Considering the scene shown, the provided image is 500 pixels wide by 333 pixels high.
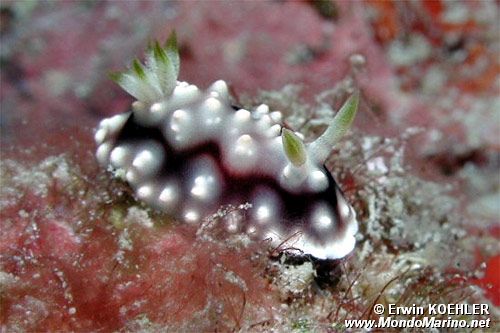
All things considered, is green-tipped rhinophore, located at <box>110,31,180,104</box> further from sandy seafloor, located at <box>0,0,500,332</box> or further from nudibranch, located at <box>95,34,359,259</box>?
sandy seafloor, located at <box>0,0,500,332</box>

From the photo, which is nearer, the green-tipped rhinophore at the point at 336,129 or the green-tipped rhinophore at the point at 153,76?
the green-tipped rhinophore at the point at 336,129

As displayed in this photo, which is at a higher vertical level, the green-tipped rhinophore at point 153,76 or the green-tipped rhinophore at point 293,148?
the green-tipped rhinophore at point 153,76

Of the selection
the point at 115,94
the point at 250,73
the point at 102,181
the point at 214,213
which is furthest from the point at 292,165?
the point at 115,94

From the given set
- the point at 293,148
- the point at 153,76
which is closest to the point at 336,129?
the point at 293,148

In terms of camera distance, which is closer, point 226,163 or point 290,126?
point 226,163

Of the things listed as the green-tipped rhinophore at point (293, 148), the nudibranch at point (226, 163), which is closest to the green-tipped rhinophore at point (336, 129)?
the nudibranch at point (226, 163)

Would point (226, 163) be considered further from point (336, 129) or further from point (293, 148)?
point (336, 129)

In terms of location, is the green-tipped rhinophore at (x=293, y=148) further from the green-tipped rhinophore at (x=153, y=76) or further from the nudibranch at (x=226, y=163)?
the green-tipped rhinophore at (x=153, y=76)
